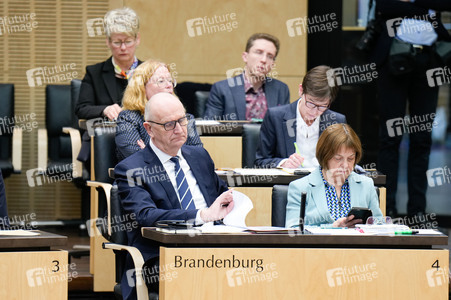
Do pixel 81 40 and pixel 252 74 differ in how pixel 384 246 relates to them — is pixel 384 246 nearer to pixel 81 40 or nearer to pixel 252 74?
pixel 252 74

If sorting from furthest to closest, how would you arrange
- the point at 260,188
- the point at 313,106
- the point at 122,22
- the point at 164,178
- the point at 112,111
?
the point at 122,22 → the point at 112,111 → the point at 313,106 → the point at 260,188 → the point at 164,178

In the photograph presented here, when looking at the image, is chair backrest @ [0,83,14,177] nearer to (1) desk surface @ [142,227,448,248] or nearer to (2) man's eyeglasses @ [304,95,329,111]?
(2) man's eyeglasses @ [304,95,329,111]

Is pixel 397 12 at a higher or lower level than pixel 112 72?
higher

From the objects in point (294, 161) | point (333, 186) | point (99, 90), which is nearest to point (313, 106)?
point (294, 161)

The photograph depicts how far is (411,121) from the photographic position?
21.1ft

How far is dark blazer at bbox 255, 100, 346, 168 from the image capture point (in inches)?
213

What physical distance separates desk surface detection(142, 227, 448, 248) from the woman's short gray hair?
2.88 meters

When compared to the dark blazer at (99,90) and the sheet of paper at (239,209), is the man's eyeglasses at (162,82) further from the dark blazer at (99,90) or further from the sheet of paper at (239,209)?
the sheet of paper at (239,209)

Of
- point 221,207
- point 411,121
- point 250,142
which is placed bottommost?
point 221,207

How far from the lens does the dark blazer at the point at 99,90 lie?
20.5 ft

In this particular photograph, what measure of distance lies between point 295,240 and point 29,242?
100cm

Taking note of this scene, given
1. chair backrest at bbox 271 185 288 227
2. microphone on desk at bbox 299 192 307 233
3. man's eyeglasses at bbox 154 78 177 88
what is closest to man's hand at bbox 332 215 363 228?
chair backrest at bbox 271 185 288 227

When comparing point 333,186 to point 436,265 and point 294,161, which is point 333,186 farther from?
point 294,161

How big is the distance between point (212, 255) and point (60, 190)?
4.56 meters
